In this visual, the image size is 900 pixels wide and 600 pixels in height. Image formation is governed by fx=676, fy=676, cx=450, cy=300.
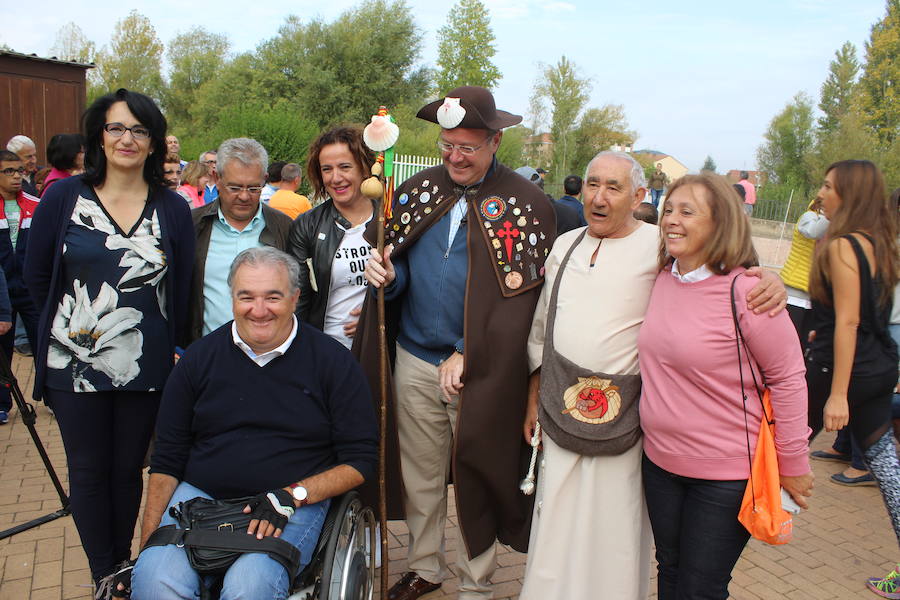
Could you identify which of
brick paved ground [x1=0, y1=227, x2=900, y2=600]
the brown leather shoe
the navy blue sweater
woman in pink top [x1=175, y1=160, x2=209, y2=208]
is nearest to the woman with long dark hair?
brick paved ground [x1=0, y1=227, x2=900, y2=600]

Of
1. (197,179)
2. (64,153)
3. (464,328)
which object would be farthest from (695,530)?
(197,179)

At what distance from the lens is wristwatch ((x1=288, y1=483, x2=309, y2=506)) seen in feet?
7.45

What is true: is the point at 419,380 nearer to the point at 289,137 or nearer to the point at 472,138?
the point at 472,138

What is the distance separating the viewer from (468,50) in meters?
34.2

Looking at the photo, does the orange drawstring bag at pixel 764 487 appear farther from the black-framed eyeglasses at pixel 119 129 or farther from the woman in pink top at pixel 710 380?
the black-framed eyeglasses at pixel 119 129

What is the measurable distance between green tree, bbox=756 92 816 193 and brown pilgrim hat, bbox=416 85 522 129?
106 ft

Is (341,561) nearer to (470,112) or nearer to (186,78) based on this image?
(470,112)

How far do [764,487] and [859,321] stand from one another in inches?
58.5

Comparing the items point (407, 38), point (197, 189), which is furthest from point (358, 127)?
point (407, 38)

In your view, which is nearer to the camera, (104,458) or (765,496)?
(765,496)

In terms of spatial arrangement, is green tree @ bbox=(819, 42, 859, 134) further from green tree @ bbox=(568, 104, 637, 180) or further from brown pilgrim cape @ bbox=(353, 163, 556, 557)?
brown pilgrim cape @ bbox=(353, 163, 556, 557)

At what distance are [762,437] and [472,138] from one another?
1.51 metres

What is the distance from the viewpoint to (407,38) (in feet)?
110

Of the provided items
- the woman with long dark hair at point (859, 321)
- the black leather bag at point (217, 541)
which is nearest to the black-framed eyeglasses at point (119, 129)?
the black leather bag at point (217, 541)
